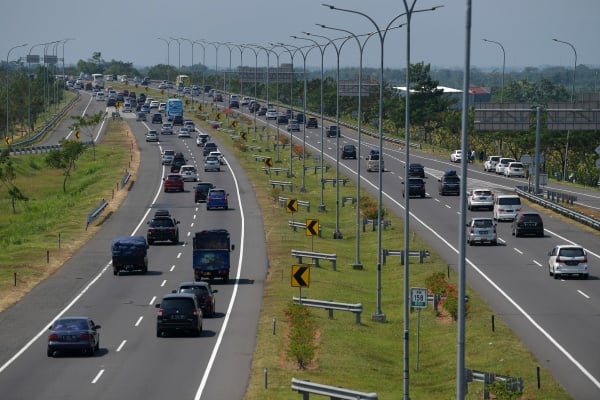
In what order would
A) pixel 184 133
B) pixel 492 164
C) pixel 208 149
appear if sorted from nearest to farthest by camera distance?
pixel 492 164
pixel 208 149
pixel 184 133

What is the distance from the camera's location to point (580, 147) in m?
143

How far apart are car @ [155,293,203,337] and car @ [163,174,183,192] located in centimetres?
6083

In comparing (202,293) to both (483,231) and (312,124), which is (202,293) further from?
(312,124)

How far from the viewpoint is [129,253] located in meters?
63.0

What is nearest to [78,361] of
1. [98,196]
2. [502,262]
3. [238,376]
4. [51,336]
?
[51,336]

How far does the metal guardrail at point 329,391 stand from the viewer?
103 ft

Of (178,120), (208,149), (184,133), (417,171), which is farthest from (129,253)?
(178,120)

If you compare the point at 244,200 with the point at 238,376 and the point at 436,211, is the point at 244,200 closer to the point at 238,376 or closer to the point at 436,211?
the point at 436,211

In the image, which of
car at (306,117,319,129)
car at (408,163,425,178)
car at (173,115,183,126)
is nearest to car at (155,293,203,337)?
car at (408,163,425,178)

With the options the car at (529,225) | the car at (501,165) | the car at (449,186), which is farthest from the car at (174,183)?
the car at (529,225)

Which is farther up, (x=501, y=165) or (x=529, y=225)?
(x=529, y=225)

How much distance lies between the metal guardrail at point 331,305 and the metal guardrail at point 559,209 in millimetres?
31918

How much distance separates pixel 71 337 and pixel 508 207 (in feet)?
163

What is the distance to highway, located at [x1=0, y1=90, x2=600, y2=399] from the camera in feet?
123
